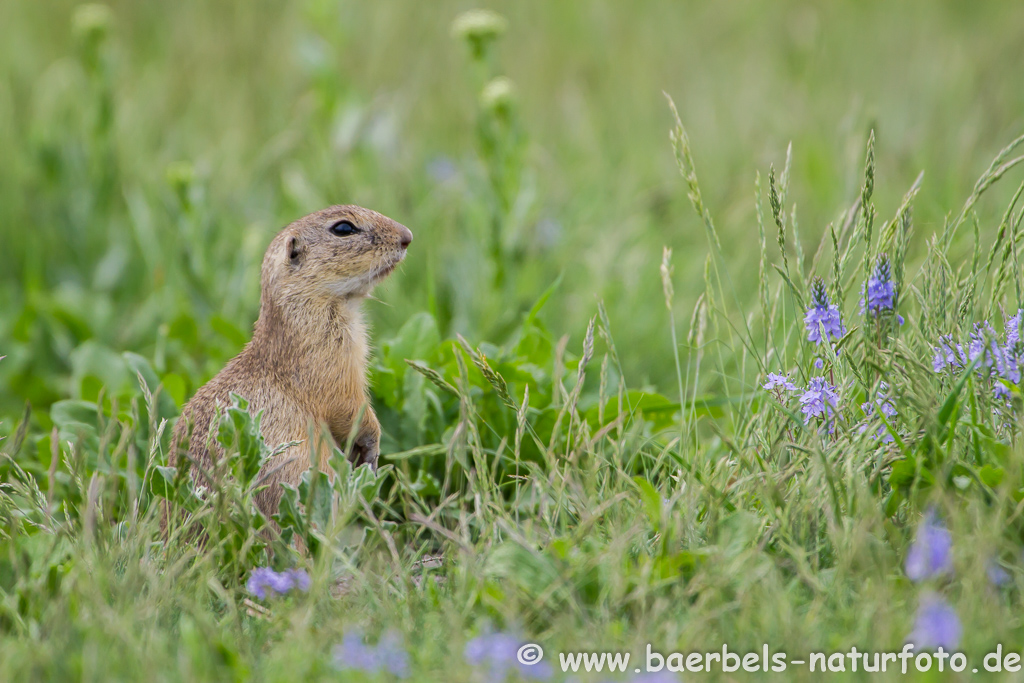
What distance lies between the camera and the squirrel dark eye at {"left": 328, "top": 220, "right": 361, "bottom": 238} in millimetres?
3496

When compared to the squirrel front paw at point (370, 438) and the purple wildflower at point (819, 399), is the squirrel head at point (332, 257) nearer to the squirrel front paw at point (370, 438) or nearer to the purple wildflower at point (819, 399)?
the squirrel front paw at point (370, 438)

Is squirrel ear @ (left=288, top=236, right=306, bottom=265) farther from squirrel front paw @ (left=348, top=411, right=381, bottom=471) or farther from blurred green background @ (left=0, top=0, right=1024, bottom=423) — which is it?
squirrel front paw @ (left=348, top=411, right=381, bottom=471)

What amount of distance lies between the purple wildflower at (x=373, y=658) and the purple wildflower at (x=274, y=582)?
39cm

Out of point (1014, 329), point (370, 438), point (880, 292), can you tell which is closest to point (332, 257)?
point (370, 438)

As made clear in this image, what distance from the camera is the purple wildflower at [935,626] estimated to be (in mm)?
1841

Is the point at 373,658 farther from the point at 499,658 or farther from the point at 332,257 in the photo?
the point at 332,257

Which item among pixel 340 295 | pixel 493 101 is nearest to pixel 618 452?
pixel 340 295

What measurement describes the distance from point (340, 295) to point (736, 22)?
603cm

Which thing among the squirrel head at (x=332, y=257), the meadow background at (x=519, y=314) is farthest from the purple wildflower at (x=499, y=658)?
the squirrel head at (x=332, y=257)

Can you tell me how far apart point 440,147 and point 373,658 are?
5229 mm

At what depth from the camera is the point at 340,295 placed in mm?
3475

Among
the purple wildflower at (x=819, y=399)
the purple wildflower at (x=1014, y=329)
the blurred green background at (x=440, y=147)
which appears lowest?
the purple wildflower at (x=819, y=399)

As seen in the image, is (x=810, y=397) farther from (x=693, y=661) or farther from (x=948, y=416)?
(x=693, y=661)

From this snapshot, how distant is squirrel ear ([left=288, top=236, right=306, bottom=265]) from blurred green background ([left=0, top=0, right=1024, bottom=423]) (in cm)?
43
